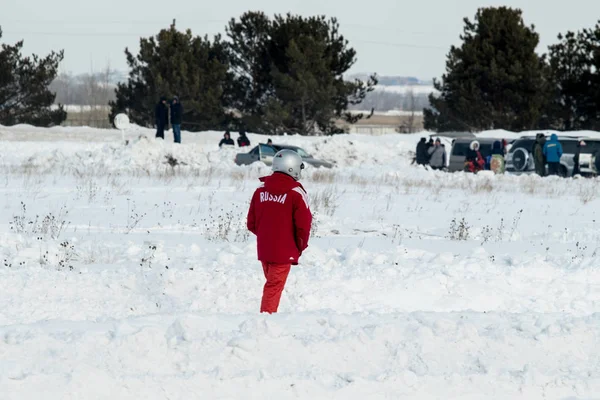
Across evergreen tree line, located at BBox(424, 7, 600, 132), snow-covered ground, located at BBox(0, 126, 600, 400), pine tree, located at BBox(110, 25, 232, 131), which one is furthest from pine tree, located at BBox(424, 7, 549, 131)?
snow-covered ground, located at BBox(0, 126, 600, 400)

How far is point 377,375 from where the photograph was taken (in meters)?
5.92

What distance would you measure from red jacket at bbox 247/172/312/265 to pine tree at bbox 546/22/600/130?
42.9 m

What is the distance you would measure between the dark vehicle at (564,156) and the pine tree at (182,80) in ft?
77.4

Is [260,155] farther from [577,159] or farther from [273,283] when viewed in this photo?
[273,283]

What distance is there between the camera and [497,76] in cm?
4731

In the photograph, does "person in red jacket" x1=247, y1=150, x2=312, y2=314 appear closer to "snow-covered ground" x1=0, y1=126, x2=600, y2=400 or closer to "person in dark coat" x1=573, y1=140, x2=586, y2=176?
"snow-covered ground" x1=0, y1=126, x2=600, y2=400

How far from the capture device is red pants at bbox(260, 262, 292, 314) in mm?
7777

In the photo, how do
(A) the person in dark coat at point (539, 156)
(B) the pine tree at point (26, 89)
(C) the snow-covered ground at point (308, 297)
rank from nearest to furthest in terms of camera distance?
(C) the snow-covered ground at point (308, 297) < (A) the person in dark coat at point (539, 156) < (B) the pine tree at point (26, 89)

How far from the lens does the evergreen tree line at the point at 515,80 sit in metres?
47.8

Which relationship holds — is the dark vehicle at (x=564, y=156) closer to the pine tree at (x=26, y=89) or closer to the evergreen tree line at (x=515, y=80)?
the evergreen tree line at (x=515, y=80)

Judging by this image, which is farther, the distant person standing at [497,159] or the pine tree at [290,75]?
the pine tree at [290,75]

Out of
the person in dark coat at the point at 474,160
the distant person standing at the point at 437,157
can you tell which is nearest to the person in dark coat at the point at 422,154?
the distant person standing at the point at 437,157

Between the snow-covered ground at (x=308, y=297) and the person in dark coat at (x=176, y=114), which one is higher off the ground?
the person in dark coat at (x=176, y=114)

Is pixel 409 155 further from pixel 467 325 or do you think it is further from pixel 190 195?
pixel 467 325
